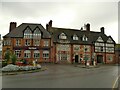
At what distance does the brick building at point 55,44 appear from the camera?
1934 inches

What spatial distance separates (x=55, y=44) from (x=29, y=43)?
23.6 feet

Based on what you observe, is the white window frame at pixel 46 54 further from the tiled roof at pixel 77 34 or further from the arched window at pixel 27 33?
the arched window at pixel 27 33

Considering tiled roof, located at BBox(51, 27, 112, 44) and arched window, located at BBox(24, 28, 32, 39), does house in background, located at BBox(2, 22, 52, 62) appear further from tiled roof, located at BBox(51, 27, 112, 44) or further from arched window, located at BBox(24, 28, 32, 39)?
tiled roof, located at BBox(51, 27, 112, 44)

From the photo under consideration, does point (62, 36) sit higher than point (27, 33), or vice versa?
point (27, 33)

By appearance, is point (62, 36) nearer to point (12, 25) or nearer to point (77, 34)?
point (77, 34)

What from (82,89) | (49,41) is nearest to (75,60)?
(49,41)

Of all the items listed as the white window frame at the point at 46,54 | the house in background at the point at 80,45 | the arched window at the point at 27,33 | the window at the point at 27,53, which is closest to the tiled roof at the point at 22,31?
the arched window at the point at 27,33

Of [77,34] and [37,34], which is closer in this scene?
[37,34]

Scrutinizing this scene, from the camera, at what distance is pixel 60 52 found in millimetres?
52375

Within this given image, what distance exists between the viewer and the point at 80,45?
182 feet

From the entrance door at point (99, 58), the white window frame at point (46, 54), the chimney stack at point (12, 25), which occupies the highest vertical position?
the chimney stack at point (12, 25)

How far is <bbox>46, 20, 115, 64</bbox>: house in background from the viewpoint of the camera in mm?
52719

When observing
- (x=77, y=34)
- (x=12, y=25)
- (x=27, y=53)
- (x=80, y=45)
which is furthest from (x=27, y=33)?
(x=77, y=34)

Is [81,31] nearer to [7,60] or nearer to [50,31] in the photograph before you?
[50,31]
